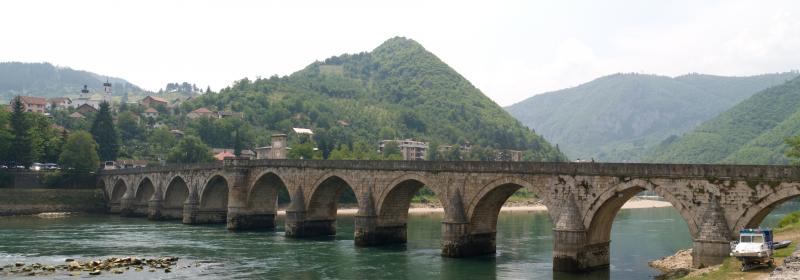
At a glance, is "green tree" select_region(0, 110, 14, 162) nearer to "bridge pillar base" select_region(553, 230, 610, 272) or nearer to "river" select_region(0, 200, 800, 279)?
"river" select_region(0, 200, 800, 279)

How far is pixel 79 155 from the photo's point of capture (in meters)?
103

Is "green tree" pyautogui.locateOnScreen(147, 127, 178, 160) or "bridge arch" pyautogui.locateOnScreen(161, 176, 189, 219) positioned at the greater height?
"green tree" pyautogui.locateOnScreen(147, 127, 178, 160)

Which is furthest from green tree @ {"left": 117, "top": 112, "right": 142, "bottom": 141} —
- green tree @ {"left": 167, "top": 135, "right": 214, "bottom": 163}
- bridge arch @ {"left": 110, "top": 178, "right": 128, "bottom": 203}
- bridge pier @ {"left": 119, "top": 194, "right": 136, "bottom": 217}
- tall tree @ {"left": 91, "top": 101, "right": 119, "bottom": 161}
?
bridge pier @ {"left": 119, "top": 194, "right": 136, "bottom": 217}

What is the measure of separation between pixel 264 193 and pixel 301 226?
1145cm

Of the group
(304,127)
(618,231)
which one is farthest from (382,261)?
(304,127)

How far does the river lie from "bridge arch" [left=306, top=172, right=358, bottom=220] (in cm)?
262

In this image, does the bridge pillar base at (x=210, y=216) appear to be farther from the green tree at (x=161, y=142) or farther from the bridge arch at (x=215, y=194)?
the green tree at (x=161, y=142)

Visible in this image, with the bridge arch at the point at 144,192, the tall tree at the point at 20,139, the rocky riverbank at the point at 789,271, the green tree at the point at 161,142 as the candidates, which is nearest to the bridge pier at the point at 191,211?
the bridge arch at the point at 144,192

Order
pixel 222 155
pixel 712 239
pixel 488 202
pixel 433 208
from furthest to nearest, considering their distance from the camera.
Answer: pixel 222 155 → pixel 433 208 → pixel 488 202 → pixel 712 239

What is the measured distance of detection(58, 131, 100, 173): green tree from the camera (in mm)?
102125

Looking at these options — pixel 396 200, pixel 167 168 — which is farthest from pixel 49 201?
pixel 396 200

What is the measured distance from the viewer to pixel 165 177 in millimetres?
86000

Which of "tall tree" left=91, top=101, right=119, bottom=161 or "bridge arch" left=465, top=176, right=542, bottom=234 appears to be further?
"tall tree" left=91, top=101, right=119, bottom=161

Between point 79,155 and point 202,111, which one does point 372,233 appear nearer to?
point 79,155
